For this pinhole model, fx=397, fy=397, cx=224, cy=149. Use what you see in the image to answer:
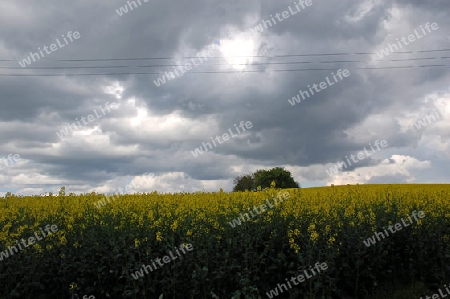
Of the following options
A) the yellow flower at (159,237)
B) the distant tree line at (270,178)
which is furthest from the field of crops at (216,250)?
the distant tree line at (270,178)

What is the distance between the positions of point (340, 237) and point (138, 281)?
176 inches

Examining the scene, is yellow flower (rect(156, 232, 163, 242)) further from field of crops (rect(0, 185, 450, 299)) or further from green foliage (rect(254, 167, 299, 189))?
green foliage (rect(254, 167, 299, 189))

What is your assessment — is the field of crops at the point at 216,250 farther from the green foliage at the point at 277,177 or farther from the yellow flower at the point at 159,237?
the green foliage at the point at 277,177

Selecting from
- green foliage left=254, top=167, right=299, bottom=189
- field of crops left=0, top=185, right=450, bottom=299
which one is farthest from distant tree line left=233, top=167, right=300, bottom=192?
field of crops left=0, top=185, right=450, bottom=299

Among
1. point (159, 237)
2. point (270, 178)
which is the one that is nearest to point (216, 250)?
point (159, 237)

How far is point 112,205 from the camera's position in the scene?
1067 centimetres

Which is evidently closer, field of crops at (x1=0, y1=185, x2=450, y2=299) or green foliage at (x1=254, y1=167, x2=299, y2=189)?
field of crops at (x1=0, y1=185, x2=450, y2=299)

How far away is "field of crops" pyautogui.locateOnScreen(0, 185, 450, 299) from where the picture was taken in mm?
8008

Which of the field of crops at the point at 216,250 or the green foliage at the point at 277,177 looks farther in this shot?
the green foliage at the point at 277,177

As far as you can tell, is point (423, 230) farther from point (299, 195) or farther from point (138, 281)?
point (138, 281)

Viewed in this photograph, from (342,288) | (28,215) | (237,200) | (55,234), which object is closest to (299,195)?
(237,200)

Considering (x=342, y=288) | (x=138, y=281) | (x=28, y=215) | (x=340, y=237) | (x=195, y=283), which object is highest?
(x=28, y=215)

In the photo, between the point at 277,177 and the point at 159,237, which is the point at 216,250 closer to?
the point at 159,237

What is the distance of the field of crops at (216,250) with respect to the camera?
26.3ft
